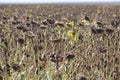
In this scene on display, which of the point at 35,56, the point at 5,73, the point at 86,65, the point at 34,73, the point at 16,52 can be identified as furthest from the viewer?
the point at 16,52

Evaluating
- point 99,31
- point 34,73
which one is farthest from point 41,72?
point 99,31

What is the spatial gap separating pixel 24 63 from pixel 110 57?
1.24 meters

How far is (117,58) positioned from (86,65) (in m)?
0.70

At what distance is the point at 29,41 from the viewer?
5609 mm

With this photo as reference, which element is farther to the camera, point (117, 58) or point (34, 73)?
point (117, 58)

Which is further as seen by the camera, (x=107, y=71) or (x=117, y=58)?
(x=117, y=58)

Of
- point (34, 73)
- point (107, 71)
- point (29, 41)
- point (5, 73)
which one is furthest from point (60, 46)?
point (5, 73)

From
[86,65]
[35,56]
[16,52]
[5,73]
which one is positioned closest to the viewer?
[5,73]

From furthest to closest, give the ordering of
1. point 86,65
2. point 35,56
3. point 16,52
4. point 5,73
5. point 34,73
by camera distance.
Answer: point 16,52 → point 35,56 → point 86,65 → point 34,73 → point 5,73

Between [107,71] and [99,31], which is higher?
[99,31]

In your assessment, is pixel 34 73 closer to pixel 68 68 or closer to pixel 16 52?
pixel 68 68

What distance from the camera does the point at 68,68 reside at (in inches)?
159

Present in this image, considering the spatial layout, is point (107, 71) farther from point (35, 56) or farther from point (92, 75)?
point (35, 56)

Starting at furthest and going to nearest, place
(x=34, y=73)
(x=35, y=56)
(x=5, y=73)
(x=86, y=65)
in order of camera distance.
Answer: (x=35, y=56)
(x=86, y=65)
(x=34, y=73)
(x=5, y=73)
